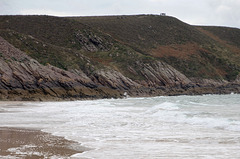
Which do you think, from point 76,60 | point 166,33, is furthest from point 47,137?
point 166,33

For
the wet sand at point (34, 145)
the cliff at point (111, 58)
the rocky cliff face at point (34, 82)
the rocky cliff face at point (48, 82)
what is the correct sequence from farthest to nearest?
1. the cliff at point (111, 58)
2. the rocky cliff face at point (48, 82)
3. the rocky cliff face at point (34, 82)
4. the wet sand at point (34, 145)

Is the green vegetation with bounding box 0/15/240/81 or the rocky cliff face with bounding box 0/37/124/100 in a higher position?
the green vegetation with bounding box 0/15/240/81

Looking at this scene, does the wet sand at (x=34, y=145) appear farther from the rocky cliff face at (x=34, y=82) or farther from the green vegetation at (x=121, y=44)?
the green vegetation at (x=121, y=44)

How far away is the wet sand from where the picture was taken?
9766 mm

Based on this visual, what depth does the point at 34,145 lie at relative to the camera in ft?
37.4

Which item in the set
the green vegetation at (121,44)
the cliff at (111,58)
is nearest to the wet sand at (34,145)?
the cliff at (111,58)

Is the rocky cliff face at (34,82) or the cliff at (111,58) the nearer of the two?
the rocky cliff face at (34,82)

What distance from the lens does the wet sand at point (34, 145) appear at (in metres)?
9.77

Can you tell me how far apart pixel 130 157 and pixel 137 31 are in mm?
88454

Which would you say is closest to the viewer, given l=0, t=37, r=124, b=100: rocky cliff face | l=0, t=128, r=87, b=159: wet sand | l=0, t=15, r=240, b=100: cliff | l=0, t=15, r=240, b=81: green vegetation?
l=0, t=128, r=87, b=159: wet sand

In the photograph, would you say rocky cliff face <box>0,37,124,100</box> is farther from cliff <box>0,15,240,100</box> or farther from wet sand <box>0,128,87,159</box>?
wet sand <box>0,128,87,159</box>

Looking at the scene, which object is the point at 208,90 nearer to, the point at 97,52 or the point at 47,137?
the point at 97,52

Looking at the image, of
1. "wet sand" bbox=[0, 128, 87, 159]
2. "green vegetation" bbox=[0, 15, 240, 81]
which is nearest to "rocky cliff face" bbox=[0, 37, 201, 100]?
"green vegetation" bbox=[0, 15, 240, 81]

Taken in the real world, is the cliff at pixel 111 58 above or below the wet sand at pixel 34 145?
above
